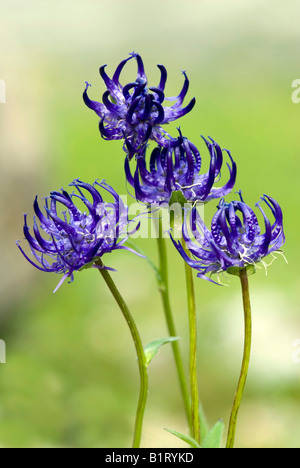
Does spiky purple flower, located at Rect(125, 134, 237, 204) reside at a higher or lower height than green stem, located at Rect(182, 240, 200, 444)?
higher

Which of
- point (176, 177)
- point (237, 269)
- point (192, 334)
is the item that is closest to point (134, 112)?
point (176, 177)

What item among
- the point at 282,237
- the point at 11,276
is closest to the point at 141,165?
the point at 282,237

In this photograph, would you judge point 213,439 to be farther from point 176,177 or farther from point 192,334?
point 176,177

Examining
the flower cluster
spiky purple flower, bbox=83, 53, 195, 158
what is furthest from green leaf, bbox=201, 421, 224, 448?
spiky purple flower, bbox=83, 53, 195, 158

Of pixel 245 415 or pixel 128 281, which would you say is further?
pixel 128 281

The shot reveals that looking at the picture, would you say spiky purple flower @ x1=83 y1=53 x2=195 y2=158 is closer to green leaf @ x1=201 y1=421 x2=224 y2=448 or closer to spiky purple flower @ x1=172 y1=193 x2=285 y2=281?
spiky purple flower @ x1=172 y1=193 x2=285 y2=281

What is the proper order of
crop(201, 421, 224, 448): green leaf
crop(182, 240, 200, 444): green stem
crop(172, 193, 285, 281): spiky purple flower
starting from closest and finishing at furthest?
crop(172, 193, 285, 281): spiky purple flower < crop(182, 240, 200, 444): green stem < crop(201, 421, 224, 448): green leaf
